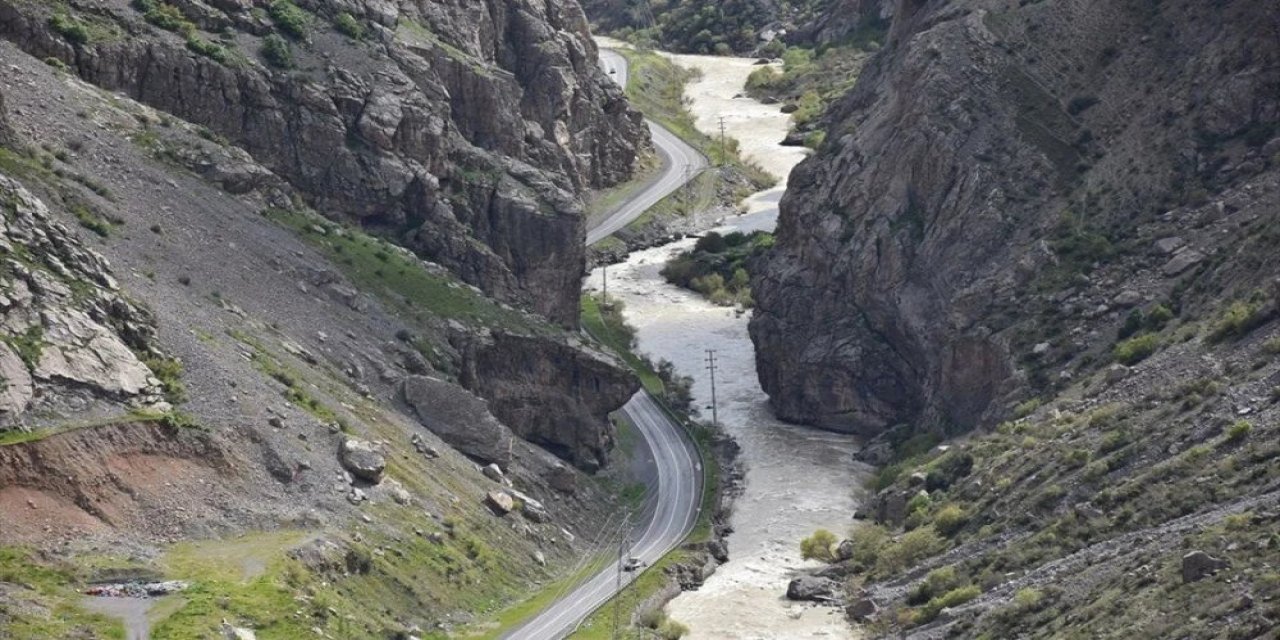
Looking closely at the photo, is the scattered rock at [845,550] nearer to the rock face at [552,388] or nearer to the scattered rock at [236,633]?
the rock face at [552,388]

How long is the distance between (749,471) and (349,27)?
34113mm

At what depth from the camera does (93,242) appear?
357ft

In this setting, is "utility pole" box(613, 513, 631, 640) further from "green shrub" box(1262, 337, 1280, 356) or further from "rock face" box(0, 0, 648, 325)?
"green shrub" box(1262, 337, 1280, 356)

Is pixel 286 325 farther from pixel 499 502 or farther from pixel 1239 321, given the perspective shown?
pixel 1239 321

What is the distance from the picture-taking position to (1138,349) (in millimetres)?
119312

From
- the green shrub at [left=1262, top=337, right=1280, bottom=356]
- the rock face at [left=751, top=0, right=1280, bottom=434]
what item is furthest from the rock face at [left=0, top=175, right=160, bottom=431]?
the rock face at [left=751, top=0, right=1280, bottom=434]

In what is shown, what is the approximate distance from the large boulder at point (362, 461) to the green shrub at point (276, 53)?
3274cm

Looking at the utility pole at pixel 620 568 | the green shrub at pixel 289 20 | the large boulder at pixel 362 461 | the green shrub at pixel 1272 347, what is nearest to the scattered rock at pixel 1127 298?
the green shrub at pixel 1272 347

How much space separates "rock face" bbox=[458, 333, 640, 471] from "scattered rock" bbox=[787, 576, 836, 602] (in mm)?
18614

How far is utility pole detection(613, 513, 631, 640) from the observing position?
107 metres

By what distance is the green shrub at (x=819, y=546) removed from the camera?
121250 millimetres

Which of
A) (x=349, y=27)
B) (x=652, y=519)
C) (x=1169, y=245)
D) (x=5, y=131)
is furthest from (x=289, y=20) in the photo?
(x=1169, y=245)

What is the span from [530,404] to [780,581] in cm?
1841

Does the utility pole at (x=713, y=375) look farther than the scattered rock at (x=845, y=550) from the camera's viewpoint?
Yes
